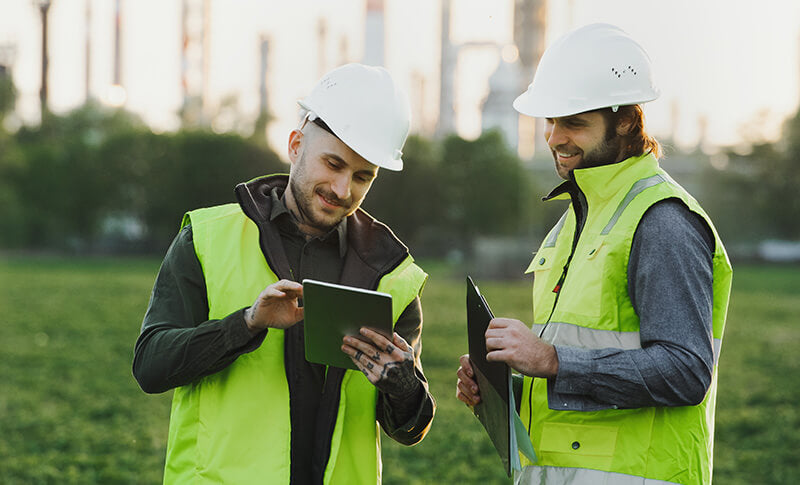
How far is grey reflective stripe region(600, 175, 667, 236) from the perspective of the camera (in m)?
2.56

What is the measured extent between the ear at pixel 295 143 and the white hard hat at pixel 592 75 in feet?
2.49

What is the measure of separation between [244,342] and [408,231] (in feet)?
154

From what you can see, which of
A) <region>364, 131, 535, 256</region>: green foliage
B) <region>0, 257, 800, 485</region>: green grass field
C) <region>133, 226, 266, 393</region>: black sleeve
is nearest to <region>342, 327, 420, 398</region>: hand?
<region>133, 226, 266, 393</region>: black sleeve

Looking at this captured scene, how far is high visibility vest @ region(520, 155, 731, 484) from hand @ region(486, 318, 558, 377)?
12 centimetres

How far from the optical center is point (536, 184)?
53406 millimetres

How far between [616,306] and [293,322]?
0.91 m

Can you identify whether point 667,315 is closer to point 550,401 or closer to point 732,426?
point 550,401

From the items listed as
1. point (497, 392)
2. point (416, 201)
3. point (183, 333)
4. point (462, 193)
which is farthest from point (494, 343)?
point (462, 193)

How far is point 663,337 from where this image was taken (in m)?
2.35

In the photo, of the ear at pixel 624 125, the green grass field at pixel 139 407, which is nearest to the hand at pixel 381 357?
the ear at pixel 624 125

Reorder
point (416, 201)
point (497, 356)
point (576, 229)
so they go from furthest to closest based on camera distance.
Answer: point (416, 201) < point (576, 229) < point (497, 356)

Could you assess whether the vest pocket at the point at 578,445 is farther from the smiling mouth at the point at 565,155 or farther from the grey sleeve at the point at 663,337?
the smiling mouth at the point at 565,155

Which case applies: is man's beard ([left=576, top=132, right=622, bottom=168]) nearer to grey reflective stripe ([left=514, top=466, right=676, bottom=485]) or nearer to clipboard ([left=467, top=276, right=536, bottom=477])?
clipboard ([left=467, top=276, right=536, bottom=477])

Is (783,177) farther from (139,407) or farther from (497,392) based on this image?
(497,392)
